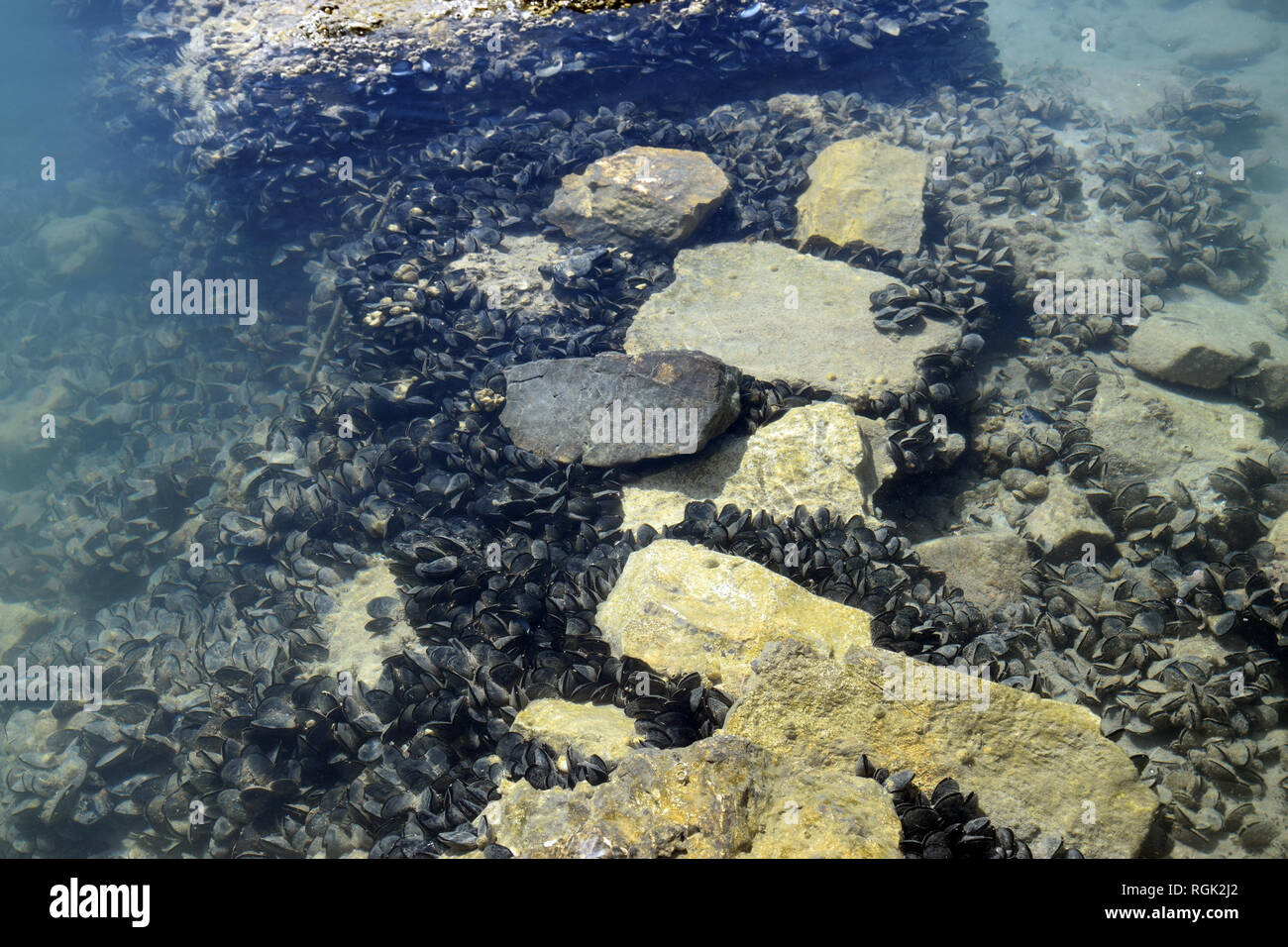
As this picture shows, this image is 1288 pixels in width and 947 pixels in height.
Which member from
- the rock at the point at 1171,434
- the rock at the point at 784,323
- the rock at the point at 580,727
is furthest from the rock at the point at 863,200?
the rock at the point at 580,727

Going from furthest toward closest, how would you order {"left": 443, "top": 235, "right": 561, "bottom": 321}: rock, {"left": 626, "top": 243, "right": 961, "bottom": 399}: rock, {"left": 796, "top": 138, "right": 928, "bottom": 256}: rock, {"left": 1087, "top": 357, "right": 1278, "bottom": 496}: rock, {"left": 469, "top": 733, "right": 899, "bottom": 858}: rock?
{"left": 796, "top": 138, "right": 928, "bottom": 256}: rock
{"left": 443, "top": 235, "right": 561, "bottom": 321}: rock
{"left": 626, "top": 243, "right": 961, "bottom": 399}: rock
{"left": 1087, "top": 357, "right": 1278, "bottom": 496}: rock
{"left": 469, "top": 733, "right": 899, "bottom": 858}: rock

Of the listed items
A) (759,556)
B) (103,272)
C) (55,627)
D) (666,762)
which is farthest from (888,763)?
(103,272)

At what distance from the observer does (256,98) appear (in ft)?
33.3

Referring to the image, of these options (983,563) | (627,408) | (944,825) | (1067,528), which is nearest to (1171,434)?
(1067,528)

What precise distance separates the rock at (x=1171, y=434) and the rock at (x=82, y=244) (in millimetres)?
14579

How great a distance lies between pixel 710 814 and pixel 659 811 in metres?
0.21

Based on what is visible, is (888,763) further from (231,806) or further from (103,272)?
(103,272)

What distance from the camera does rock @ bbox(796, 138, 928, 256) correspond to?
8398 mm

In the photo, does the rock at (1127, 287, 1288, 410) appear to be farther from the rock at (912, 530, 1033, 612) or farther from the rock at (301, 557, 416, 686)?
the rock at (301, 557, 416, 686)

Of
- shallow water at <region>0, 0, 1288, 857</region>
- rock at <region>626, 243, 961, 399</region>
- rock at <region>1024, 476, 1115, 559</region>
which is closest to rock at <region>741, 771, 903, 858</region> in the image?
shallow water at <region>0, 0, 1288, 857</region>

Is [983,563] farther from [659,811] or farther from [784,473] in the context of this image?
[659,811]

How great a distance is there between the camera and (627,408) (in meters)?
6.06

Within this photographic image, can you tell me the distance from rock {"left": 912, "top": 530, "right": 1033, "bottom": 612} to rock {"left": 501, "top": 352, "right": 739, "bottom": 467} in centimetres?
190

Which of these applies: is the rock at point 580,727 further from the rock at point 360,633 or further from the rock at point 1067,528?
the rock at point 1067,528
